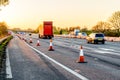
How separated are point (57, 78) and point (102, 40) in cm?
3658

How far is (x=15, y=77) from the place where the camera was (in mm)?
10852

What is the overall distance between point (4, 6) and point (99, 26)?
130300 mm

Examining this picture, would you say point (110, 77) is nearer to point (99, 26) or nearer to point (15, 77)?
point (15, 77)

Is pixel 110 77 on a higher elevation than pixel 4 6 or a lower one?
lower

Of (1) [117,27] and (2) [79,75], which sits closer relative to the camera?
(2) [79,75]

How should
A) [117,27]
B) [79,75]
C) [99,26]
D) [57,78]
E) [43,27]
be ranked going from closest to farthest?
[57,78] < [79,75] < [43,27] < [117,27] < [99,26]

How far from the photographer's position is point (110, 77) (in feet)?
35.1

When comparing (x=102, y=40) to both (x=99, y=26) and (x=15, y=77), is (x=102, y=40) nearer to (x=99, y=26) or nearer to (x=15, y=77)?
(x=15, y=77)

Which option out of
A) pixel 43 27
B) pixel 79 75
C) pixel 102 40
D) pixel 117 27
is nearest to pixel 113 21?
pixel 117 27

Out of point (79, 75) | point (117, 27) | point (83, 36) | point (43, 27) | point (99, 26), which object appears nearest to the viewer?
point (79, 75)

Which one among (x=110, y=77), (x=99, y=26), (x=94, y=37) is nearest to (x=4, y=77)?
(x=110, y=77)

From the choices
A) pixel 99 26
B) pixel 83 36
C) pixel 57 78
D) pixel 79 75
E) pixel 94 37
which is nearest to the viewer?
pixel 57 78

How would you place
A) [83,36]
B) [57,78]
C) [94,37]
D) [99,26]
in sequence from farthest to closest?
[99,26] < [83,36] < [94,37] < [57,78]

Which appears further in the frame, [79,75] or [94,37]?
[94,37]
